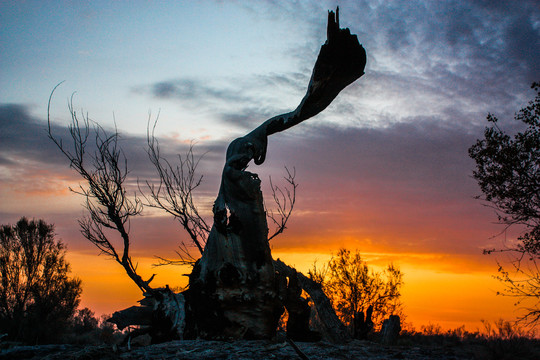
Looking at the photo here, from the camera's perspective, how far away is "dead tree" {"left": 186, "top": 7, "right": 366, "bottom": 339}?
20.9 feet

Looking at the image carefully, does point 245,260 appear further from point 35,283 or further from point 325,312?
point 35,283

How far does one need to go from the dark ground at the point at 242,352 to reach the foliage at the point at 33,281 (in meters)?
27.5

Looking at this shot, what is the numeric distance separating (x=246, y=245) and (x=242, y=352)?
179 centimetres

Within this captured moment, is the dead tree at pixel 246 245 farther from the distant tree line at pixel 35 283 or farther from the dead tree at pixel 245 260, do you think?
the distant tree line at pixel 35 283

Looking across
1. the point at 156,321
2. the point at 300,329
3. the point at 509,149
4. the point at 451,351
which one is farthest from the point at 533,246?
the point at 156,321

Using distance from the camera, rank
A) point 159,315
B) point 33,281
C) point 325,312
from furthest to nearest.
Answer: point 33,281, point 325,312, point 159,315

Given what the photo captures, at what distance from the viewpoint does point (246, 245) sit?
664 cm

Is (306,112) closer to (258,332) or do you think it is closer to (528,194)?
(258,332)

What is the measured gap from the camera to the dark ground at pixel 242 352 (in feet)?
16.5

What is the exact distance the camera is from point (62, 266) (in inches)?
1252

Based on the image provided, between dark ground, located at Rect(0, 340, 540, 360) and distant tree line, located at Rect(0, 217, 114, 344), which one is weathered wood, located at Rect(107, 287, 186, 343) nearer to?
dark ground, located at Rect(0, 340, 540, 360)

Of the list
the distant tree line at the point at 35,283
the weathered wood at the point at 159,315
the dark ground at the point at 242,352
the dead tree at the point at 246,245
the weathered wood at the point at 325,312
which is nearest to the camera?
the dark ground at the point at 242,352

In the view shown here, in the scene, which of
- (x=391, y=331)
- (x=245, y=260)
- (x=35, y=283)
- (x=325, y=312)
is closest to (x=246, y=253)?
(x=245, y=260)

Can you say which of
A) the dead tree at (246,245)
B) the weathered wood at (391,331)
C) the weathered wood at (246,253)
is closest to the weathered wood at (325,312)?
the weathered wood at (391,331)
